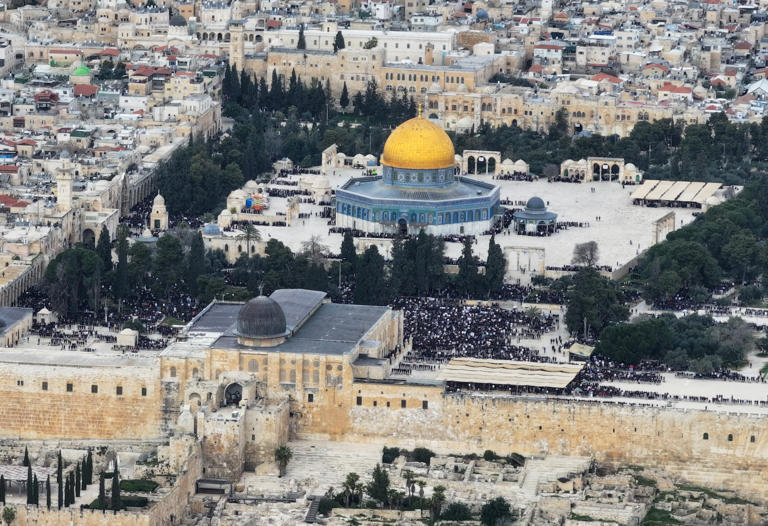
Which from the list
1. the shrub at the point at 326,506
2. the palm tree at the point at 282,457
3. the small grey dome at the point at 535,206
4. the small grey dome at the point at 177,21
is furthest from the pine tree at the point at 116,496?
the small grey dome at the point at 177,21

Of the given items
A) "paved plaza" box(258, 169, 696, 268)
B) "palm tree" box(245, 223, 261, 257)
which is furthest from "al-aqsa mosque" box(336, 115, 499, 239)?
"palm tree" box(245, 223, 261, 257)

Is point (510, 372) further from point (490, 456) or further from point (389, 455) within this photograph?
point (389, 455)

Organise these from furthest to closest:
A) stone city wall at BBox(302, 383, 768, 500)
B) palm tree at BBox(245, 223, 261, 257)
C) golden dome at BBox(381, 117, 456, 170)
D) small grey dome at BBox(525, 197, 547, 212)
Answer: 1. golden dome at BBox(381, 117, 456, 170)
2. small grey dome at BBox(525, 197, 547, 212)
3. palm tree at BBox(245, 223, 261, 257)
4. stone city wall at BBox(302, 383, 768, 500)

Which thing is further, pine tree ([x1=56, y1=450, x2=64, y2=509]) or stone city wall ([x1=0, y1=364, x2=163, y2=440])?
stone city wall ([x1=0, y1=364, x2=163, y2=440])

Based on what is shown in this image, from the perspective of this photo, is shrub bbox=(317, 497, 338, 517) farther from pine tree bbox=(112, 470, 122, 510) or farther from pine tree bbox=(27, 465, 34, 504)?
pine tree bbox=(27, 465, 34, 504)

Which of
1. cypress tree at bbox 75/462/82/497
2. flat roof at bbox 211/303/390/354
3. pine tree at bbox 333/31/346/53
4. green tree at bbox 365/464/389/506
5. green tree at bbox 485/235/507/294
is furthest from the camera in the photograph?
pine tree at bbox 333/31/346/53

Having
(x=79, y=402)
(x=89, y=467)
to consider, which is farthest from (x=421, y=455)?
(x=79, y=402)

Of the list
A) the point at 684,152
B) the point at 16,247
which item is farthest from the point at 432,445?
the point at 684,152
